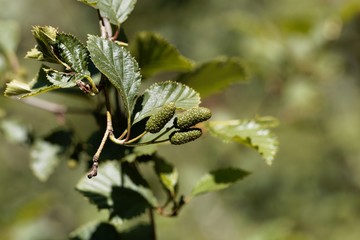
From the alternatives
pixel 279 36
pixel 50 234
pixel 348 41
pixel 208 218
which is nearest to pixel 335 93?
pixel 348 41

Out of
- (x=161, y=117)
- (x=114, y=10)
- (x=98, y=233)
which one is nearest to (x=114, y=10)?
(x=114, y=10)

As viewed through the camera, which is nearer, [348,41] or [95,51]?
[95,51]

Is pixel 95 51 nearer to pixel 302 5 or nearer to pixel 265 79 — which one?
pixel 265 79

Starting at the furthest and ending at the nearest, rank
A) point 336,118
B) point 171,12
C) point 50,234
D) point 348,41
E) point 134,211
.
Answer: point 171,12
point 336,118
point 348,41
point 50,234
point 134,211

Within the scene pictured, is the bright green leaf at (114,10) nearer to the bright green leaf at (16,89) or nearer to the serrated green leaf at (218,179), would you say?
the bright green leaf at (16,89)

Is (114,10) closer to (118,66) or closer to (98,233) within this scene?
(118,66)

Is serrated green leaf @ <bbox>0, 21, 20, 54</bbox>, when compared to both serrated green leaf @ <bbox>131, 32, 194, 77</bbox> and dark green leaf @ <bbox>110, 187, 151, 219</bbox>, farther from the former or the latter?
dark green leaf @ <bbox>110, 187, 151, 219</bbox>
